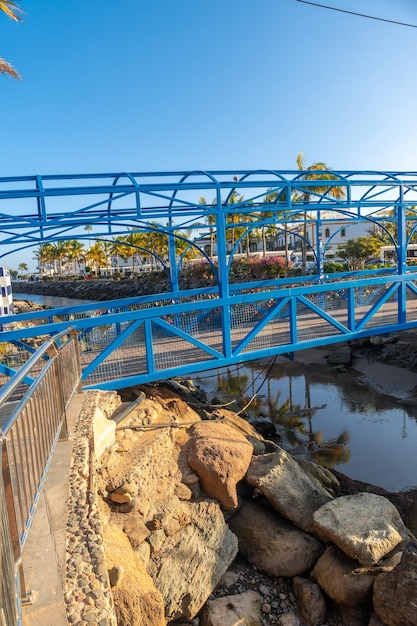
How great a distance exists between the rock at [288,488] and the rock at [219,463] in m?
0.24

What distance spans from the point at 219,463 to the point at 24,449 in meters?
3.59

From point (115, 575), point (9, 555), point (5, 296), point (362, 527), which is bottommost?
point (362, 527)

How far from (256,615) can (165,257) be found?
44649 millimetres

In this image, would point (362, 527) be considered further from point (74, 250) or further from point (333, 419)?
point (74, 250)

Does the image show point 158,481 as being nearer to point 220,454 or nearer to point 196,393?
point 220,454

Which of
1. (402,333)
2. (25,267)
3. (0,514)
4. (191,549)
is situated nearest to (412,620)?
(191,549)

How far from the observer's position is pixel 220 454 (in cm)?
589

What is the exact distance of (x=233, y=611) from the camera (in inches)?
188

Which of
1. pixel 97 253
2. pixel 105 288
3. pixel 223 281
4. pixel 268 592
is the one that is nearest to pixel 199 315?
pixel 223 281

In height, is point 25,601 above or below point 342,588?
above

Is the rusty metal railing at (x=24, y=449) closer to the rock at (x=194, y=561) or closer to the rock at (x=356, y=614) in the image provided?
the rock at (x=194, y=561)

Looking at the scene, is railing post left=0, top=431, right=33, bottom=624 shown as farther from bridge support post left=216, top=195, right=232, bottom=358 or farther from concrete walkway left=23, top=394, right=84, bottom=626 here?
bridge support post left=216, top=195, right=232, bottom=358

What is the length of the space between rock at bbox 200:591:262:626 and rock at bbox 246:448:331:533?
1.16 meters

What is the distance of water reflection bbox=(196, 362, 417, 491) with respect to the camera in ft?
29.2
